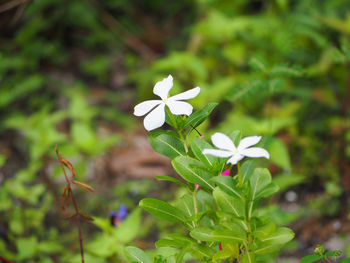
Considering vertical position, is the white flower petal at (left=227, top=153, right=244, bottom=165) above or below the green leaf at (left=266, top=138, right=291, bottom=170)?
below

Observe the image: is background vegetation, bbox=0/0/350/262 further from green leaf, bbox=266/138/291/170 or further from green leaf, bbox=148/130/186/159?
green leaf, bbox=148/130/186/159

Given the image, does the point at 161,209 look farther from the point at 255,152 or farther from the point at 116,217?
the point at 116,217

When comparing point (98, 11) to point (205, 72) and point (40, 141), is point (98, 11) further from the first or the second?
point (40, 141)

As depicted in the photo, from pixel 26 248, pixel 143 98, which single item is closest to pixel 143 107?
pixel 26 248

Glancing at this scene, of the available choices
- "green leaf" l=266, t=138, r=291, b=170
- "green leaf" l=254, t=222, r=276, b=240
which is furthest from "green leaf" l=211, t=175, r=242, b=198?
"green leaf" l=266, t=138, r=291, b=170

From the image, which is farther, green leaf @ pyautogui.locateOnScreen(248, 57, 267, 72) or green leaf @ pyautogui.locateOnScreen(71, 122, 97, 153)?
green leaf @ pyautogui.locateOnScreen(71, 122, 97, 153)
